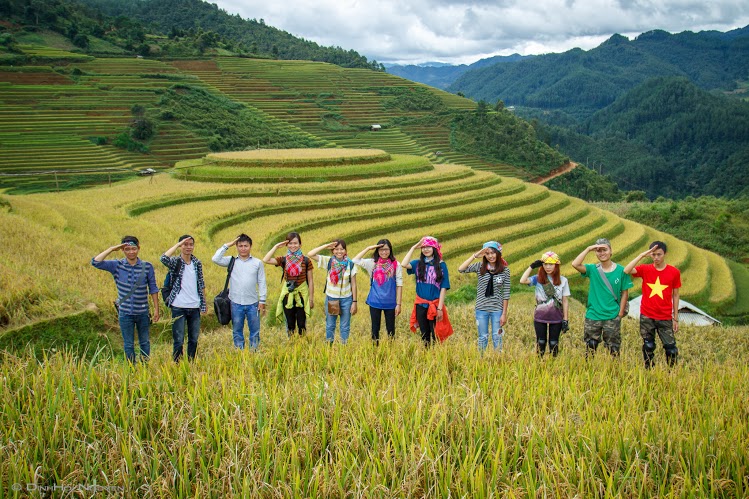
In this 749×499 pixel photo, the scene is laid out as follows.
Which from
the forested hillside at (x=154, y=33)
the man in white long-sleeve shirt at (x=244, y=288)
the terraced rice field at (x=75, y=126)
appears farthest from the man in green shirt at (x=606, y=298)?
the forested hillside at (x=154, y=33)

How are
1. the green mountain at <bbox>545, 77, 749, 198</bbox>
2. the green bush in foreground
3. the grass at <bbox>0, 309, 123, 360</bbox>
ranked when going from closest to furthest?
the green bush in foreground
the grass at <bbox>0, 309, 123, 360</bbox>
the green mountain at <bbox>545, 77, 749, 198</bbox>

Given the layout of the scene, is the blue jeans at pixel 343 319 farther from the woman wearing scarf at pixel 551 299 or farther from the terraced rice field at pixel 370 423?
the woman wearing scarf at pixel 551 299

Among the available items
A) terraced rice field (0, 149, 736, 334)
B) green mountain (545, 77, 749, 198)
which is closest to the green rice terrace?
terraced rice field (0, 149, 736, 334)

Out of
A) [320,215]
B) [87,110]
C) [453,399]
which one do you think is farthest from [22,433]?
[87,110]

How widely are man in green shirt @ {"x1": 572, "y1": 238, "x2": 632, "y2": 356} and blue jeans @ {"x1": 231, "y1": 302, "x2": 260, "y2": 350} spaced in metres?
3.55

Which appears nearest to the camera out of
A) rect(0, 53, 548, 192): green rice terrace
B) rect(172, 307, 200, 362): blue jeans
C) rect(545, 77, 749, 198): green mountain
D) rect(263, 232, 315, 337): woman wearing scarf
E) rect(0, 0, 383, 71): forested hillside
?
rect(172, 307, 200, 362): blue jeans

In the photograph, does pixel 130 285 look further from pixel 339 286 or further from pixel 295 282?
pixel 339 286

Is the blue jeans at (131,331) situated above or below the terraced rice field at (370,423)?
below

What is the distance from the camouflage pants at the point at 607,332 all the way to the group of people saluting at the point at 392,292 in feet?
0.03

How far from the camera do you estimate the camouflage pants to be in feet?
18.5

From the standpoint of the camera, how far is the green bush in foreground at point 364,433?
2.51m

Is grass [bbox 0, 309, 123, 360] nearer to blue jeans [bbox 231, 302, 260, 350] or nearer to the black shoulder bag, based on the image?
the black shoulder bag

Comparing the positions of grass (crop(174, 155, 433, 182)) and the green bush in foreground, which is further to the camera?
grass (crop(174, 155, 433, 182))

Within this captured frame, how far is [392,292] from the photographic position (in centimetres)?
614
